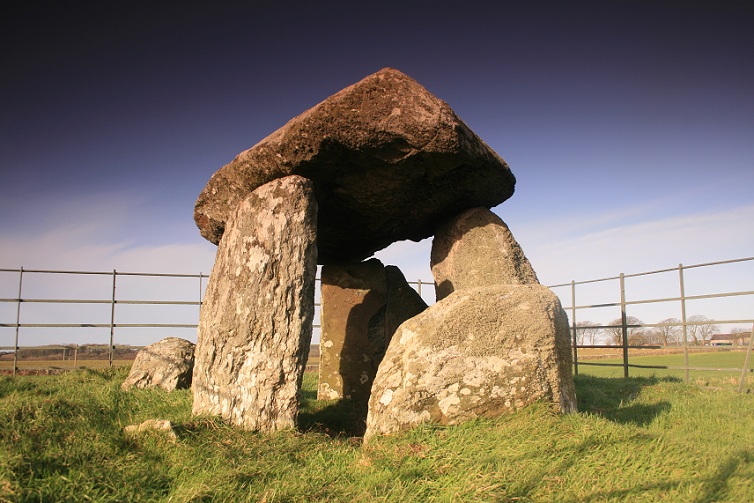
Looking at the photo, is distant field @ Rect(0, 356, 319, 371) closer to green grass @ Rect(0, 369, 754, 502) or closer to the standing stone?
the standing stone

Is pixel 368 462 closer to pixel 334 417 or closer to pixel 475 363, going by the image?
pixel 475 363

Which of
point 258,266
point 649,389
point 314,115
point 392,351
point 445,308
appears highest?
point 314,115

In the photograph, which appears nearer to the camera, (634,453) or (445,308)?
(634,453)

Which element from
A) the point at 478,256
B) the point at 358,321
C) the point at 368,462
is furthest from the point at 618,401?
the point at 368,462

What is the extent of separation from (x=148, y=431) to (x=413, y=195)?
154 inches

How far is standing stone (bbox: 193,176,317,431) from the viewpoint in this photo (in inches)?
201

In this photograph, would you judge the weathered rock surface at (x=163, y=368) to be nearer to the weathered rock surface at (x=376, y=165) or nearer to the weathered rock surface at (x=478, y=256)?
the weathered rock surface at (x=376, y=165)

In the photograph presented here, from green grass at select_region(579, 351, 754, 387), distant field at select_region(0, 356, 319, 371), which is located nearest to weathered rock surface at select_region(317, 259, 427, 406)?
distant field at select_region(0, 356, 319, 371)

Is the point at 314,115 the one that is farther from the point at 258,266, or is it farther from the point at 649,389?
the point at 649,389

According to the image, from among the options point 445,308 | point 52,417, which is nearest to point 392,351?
point 445,308

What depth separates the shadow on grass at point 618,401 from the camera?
5.94 m

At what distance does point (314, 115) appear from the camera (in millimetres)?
5254

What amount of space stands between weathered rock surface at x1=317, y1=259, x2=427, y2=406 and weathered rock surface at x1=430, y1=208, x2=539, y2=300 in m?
1.28

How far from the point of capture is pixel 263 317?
205 inches
